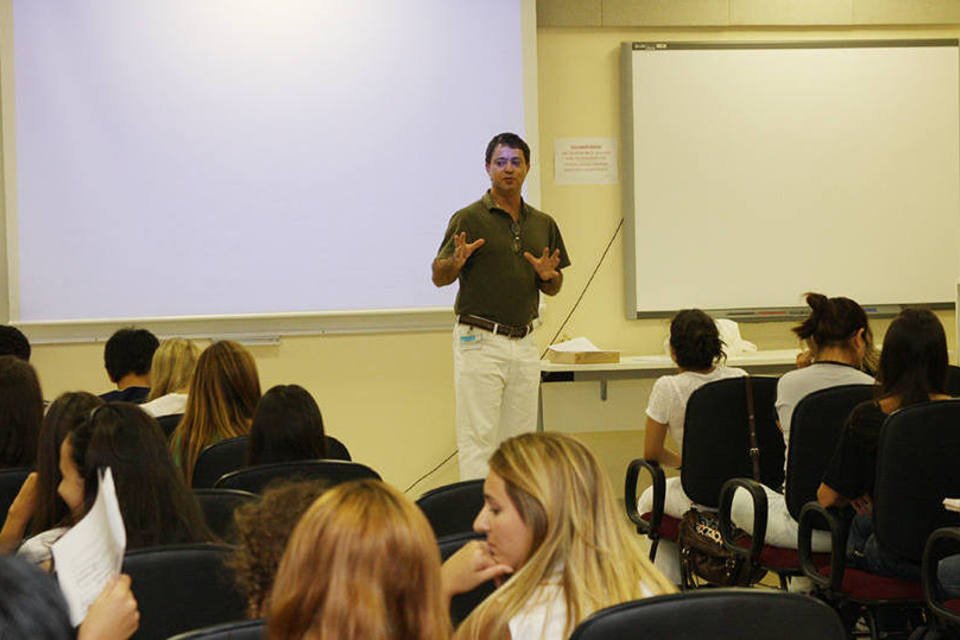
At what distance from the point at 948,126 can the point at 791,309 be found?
1.29 metres

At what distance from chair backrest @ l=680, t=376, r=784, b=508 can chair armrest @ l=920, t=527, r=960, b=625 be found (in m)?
1.01

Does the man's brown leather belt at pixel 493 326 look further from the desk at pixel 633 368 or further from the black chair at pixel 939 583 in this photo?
the black chair at pixel 939 583

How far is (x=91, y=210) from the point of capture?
6258 mm

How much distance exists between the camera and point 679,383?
15.1 ft

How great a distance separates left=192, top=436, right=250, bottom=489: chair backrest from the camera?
3.68m

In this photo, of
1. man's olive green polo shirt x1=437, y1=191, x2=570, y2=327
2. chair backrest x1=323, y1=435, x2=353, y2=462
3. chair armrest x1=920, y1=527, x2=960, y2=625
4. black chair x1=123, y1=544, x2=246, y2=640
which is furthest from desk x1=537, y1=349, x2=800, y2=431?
black chair x1=123, y1=544, x2=246, y2=640

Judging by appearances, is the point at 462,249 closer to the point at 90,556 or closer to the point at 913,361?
the point at 913,361

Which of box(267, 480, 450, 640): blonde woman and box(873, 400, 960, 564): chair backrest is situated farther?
box(873, 400, 960, 564): chair backrest

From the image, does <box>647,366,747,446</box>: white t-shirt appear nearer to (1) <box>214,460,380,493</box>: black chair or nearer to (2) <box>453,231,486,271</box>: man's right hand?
(2) <box>453,231,486,271</box>: man's right hand

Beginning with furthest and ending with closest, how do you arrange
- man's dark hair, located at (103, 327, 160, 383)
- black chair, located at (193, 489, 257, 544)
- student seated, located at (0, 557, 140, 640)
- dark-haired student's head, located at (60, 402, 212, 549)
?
man's dark hair, located at (103, 327, 160, 383) → black chair, located at (193, 489, 257, 544) → dark-haired student's head, located at (60, 402, 212, 549) → student seated, located at (0, 557, 140, 640)

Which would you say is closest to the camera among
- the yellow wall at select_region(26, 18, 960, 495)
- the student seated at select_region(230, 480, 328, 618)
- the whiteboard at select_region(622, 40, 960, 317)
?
the student seated at select_region(230, 480, 328, 618)

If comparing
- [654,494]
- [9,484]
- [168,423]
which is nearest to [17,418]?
[9,484]

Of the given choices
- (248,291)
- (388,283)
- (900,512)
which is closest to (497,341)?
(388,283)

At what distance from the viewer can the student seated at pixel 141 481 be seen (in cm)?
247
